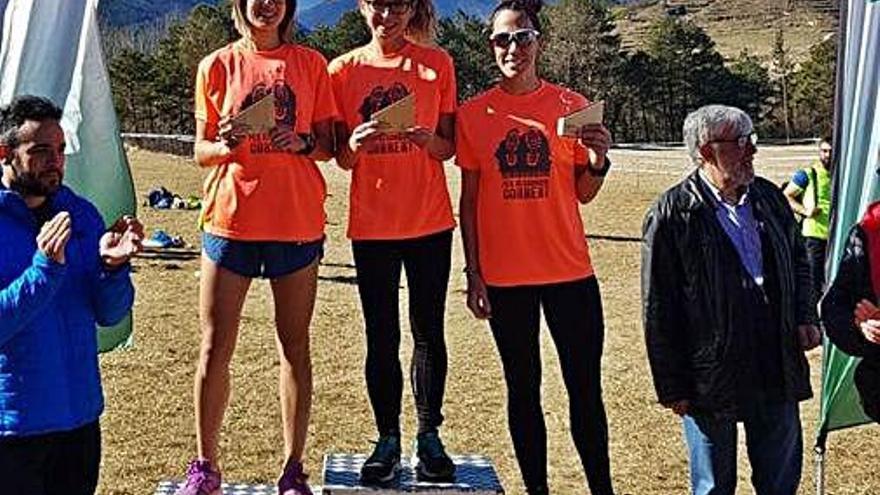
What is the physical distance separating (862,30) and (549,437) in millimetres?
3344

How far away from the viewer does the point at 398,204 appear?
4.35 m

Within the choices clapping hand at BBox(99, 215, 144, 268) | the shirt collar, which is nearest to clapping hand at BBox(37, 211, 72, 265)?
clapping hand at BBox(99, 215, 144, 268)

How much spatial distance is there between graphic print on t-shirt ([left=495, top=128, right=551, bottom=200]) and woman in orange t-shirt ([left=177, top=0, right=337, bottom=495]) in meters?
0.66

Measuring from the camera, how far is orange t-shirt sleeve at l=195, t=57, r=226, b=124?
13.8ft

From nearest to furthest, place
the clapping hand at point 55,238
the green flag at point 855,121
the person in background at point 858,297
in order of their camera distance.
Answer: the clapping hand at point 55,238 < the person in background at point 858,297 < the green flag at point 855,121

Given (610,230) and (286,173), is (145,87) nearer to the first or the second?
(610,230)

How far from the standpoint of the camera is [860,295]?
3904 millimetres

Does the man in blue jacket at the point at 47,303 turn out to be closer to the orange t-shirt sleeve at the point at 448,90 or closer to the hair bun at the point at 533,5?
the orange t-shirt sleeve at the point at 448,90

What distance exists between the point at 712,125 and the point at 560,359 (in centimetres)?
109

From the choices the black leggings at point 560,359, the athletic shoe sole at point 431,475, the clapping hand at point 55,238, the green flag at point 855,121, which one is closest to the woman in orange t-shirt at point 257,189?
the athletic shoe sole at point 431,475

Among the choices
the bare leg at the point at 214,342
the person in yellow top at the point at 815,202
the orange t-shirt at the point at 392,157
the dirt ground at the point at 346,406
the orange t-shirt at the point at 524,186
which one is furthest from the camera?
the person in yellow top at the point at 815,202

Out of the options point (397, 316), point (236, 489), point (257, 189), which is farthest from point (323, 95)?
point (236, 489)

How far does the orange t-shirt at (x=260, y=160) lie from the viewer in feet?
13.7

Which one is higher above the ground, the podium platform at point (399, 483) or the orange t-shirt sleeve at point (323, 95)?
the orange t-shirt sleeve at point (323, 95)
